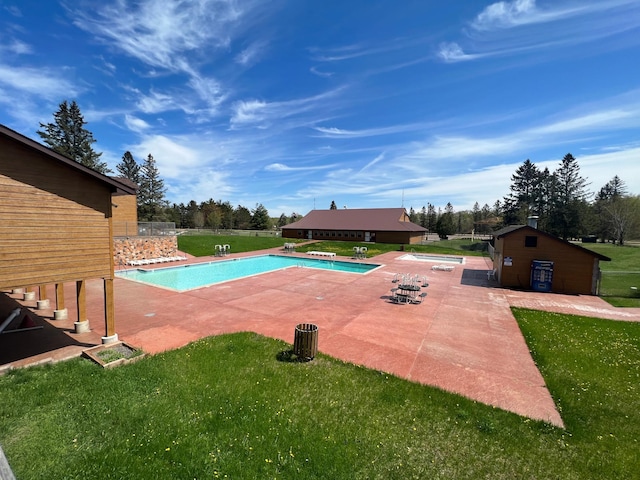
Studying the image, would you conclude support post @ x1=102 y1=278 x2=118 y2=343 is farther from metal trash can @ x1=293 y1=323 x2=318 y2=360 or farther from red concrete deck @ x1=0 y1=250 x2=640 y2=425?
metal trash can @ x1=293 y1=323 x2=318 y2=360

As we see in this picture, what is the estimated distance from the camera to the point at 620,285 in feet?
48.6

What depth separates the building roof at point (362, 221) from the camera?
39844 millimetres

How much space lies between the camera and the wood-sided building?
5371 millimetres

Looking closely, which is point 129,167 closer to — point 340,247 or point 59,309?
point 340,247

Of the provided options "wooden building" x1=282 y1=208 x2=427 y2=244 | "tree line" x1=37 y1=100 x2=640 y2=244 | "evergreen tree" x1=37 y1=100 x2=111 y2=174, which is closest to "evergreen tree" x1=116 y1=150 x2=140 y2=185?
"tree line" x1=37 y1=100 x2=640 y2=244

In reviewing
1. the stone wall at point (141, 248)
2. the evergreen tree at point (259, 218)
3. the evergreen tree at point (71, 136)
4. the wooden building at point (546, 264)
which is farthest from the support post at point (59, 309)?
the evergreen tree at point (259, 218)

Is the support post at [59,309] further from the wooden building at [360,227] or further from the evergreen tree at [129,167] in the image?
the evergreen tree at [129,167]

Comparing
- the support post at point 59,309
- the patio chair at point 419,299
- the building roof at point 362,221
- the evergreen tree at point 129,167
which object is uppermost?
the evergreen tree at point 129,167

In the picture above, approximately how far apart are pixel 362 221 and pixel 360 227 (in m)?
2.05

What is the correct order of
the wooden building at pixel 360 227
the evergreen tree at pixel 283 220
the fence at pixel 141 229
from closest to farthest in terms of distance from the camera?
the fence at pixel 141 229 → the wooden building at pixel 360 227 → the evergreen tree at pixel 283 220

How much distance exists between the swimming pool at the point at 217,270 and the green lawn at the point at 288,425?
854 cm

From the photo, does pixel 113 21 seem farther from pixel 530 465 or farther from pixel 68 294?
pixel 530 465

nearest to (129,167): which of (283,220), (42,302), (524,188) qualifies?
(283,220)

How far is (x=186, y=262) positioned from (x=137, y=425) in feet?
62.0
